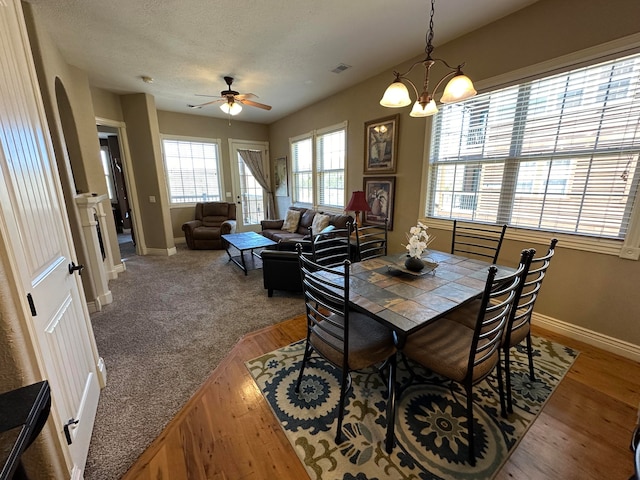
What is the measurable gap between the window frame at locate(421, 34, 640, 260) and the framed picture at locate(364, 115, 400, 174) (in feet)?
3.62

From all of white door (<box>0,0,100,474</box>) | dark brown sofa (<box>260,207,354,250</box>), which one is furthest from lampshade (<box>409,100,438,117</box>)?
dark brown sofa (<box>260,207,354,250</box>)

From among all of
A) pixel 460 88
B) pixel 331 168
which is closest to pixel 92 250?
pixel 331 168

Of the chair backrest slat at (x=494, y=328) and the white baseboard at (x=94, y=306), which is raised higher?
the chair backrest slat at (x=494, y=328)

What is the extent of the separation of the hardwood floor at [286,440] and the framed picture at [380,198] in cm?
249

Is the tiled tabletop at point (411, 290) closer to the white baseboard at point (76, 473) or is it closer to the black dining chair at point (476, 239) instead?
the black dining chair at point (476, 239)

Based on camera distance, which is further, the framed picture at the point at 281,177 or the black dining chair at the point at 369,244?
the framed picture at the point at 281,177

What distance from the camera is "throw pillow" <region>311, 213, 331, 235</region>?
4.45m

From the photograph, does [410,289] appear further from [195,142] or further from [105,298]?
[195,142]

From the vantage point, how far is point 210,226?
18.8ft

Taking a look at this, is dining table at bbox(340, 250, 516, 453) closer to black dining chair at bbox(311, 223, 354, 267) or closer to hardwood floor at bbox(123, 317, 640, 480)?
black dining chair at bbox(311, 223, 354, 267)

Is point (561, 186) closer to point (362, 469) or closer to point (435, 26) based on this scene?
point (435, 26)

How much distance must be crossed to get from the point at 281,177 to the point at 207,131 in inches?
77.5

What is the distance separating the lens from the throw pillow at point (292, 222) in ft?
17.4

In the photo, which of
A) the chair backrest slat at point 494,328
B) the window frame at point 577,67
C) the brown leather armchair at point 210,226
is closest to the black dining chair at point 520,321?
the chair backrest slat at point 494,328
